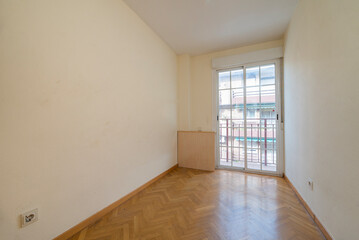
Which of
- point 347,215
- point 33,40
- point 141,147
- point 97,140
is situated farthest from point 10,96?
point 347,215

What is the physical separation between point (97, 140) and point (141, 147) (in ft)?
2.64

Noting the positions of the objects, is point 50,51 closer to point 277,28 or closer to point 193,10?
point 193,10

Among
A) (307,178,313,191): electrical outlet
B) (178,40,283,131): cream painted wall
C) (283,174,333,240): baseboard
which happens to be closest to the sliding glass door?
(178,40,283,131): cream painted wall

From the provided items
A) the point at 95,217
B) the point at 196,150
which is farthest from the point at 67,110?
the point at 196,150

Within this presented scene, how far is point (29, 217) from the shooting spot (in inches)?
44.5

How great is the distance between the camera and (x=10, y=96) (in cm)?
105

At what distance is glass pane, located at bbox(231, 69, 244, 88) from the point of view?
3287 mm

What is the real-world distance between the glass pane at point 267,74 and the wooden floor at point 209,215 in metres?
2.00

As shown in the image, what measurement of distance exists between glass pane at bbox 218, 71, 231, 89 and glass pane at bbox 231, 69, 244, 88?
0.37 feet

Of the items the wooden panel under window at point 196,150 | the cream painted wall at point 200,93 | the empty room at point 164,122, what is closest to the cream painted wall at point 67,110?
the empty room at point 164,122

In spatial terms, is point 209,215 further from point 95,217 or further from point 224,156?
point 224,156

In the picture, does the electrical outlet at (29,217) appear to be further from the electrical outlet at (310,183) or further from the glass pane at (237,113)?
the glass pane at (237,113)

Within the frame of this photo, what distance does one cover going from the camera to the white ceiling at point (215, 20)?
6.81ft

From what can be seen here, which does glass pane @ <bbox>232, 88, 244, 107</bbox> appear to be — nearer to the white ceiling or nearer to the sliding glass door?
the sliding glass door
